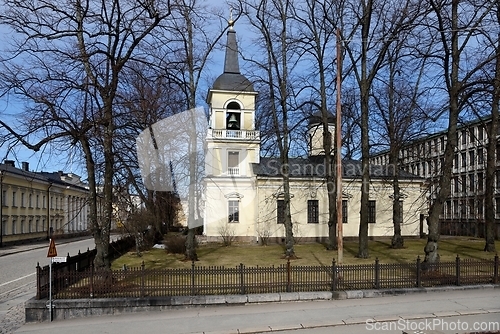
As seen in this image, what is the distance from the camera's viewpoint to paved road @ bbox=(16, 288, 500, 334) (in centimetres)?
878

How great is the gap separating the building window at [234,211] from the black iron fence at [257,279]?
2066cm

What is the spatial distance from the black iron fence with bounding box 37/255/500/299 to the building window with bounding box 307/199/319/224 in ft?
67.9

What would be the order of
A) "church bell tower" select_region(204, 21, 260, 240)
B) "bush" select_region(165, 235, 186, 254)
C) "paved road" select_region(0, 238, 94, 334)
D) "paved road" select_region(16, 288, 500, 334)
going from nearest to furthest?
"paved road" select_region(16, 288, 500, 334) < "paved road" select_region(0, 238, 94, 334) < "bush" select_region(165, 235, 186, 254) < "church bell tower" select_region(204, 21, 260, 240)

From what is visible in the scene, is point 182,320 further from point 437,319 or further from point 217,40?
point 217,40

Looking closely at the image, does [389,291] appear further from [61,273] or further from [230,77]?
[230,77]

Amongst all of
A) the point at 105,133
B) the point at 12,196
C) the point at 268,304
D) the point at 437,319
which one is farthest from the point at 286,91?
the point at 12,196

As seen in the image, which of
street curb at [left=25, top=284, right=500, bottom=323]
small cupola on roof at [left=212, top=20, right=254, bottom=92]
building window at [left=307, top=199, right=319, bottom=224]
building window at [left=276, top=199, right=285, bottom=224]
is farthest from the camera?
small cupola on roof at [left=212, top=20, right=254, bottom=92]

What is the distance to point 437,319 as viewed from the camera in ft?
30.4

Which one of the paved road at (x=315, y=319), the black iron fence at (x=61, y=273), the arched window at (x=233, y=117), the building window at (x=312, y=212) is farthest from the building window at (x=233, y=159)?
the paved road at (x=315, y=319)

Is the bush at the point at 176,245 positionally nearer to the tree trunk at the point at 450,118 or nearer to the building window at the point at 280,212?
the building window at the point at 280,212

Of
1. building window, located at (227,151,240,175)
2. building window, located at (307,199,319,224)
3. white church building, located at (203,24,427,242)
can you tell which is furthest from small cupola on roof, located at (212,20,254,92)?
building window, located at (307,199,319,224)

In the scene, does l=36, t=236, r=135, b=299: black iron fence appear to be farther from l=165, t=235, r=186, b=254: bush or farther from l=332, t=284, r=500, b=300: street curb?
l=165, t=235, r=186, b=254: bush

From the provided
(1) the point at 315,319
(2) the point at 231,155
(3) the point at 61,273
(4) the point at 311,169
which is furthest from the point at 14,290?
(4) the point at 311,169

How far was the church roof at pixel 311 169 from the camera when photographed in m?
33.8
